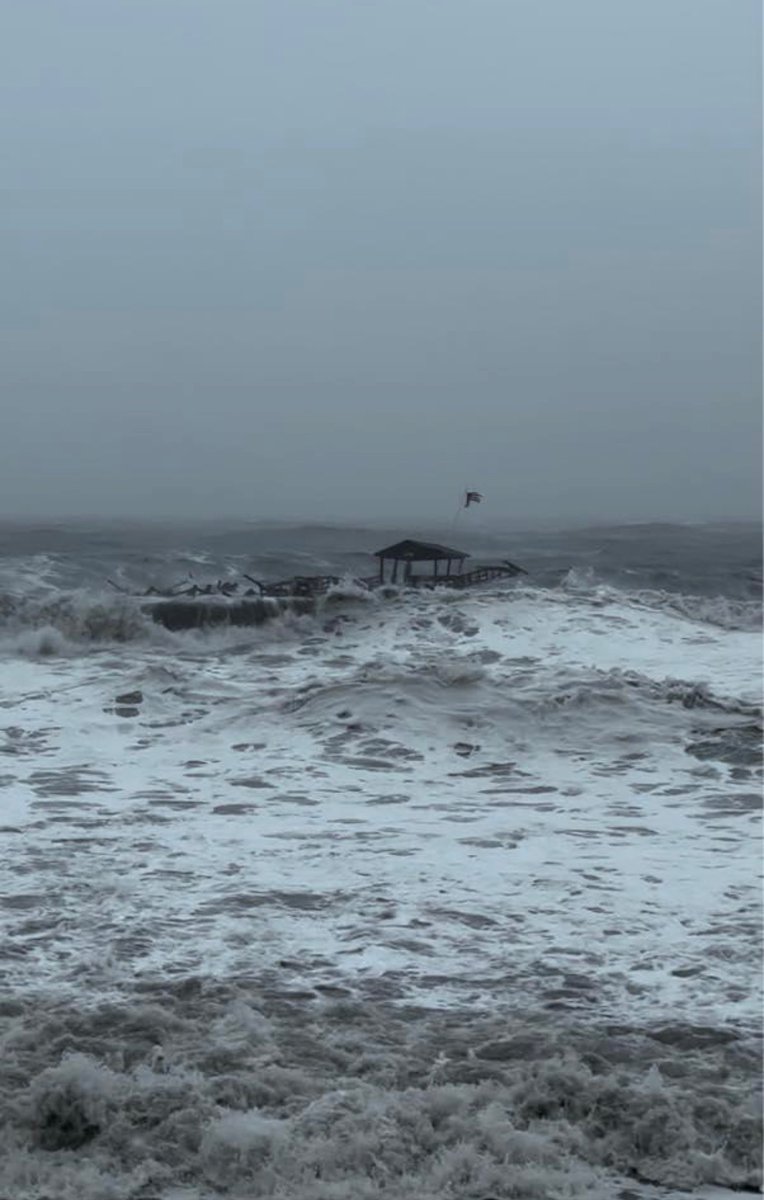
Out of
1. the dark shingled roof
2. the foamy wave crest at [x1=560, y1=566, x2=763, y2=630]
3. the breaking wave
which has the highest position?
the dark shingled roof

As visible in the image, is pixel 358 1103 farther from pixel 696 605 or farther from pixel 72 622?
pixel 696 605

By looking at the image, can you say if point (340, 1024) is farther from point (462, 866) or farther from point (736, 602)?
point (736, 602)

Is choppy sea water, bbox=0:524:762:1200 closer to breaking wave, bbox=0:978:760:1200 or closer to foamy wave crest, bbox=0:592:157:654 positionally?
breaking wave, bbox=0:978:760:1200

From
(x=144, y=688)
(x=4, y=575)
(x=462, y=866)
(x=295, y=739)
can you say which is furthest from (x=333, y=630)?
(x=462, y=866)

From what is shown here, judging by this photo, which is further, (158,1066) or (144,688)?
(144,688)

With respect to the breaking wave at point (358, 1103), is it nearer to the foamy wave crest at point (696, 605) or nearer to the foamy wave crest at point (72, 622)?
the foamy wave crest at point (72, 622)

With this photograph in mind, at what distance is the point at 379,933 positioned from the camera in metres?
5.87

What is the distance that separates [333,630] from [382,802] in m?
10.3

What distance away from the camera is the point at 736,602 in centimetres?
2412

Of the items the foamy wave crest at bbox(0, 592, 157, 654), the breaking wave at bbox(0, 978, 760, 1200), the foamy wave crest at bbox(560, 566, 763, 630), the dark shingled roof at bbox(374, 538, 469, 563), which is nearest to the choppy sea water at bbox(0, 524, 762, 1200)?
the breaking wave at bbox(0, 978, 760, 1200)

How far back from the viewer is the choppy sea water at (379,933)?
3916 millimetres

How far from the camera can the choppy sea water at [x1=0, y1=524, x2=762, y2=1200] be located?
3916mm

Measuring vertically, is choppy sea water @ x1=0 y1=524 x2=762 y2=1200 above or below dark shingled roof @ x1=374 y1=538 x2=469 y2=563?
below

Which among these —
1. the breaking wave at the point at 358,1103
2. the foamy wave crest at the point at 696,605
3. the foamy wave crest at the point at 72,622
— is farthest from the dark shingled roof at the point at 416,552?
the breaking wave at the point at 358,1103
